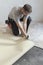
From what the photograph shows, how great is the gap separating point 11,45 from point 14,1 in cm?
165

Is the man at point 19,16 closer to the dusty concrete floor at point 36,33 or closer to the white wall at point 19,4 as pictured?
the dusty concrete floor at point 36,33

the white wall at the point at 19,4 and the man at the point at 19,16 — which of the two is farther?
the white wall at the point at 19,4

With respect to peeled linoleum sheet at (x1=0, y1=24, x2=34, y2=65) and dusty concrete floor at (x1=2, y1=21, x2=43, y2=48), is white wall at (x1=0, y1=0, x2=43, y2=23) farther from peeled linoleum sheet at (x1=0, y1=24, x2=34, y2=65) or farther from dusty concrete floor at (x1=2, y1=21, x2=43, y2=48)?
peeled linoleum sheet at (x1=0, y1=24, x2=34, y2=65)

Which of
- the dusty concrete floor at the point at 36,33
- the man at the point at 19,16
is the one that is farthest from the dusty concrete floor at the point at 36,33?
the man at the point at 19,16

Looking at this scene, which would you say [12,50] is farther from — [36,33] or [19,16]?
[36,33]

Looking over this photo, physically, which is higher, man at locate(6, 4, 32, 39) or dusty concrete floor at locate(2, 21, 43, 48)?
man at locate(6, 4, 32, 39)

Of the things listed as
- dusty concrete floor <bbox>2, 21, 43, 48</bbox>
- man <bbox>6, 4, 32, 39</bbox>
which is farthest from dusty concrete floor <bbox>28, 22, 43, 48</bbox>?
man <bbox>6, 4, 32, 39</bbox>

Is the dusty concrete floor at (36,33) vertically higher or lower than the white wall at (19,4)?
lower

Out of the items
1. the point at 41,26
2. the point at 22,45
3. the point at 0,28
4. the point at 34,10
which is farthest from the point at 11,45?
the point at 34,10

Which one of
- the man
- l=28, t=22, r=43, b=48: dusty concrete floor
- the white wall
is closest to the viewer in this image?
the man

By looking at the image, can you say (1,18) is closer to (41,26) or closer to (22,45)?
(41,26)

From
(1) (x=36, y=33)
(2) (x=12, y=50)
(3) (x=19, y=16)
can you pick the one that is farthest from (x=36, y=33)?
(2) (x=12, y=50)

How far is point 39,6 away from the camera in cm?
399

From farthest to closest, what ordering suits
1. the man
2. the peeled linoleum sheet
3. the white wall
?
1. the white wall
2. the man
3. the peeled linoleum sheet
